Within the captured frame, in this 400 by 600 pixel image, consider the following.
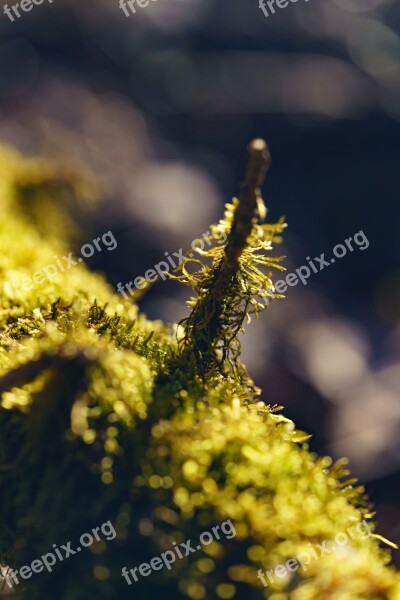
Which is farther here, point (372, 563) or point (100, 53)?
point (100, 53)

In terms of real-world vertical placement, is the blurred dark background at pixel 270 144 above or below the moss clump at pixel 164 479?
above

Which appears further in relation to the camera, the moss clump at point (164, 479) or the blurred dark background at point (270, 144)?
the blurred dark background at point (270, 144)

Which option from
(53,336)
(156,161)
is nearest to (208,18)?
(156,161)

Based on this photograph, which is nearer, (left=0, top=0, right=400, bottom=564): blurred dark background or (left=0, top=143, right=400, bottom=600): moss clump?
(left=0, top=143, right=400, bottom=600): moss clump

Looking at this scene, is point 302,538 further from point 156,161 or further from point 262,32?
point 262,32

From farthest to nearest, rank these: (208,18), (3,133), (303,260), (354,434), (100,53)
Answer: (208,18)
(100,53)
(303,260)
(3,133)
(354,434)

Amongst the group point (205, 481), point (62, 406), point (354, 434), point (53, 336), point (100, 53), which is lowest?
point (205, 481)
